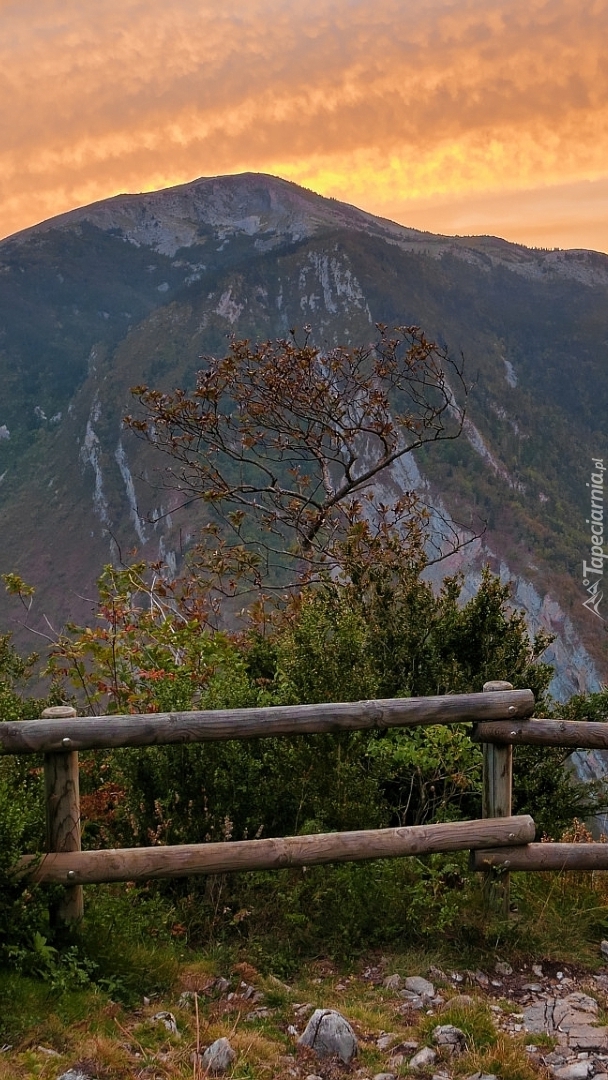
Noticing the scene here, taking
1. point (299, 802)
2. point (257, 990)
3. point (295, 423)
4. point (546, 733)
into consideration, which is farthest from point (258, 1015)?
point (295, 423)

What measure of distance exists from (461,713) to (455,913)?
1034 millimetres

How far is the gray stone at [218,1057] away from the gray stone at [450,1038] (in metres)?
0.89

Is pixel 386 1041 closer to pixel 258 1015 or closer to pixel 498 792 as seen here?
pixel 258 1015

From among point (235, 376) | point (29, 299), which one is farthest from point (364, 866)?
point (29, 299)

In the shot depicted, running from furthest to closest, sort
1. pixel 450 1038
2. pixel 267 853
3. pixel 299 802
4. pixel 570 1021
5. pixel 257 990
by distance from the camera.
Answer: pixel 299 802
pixel 267 853
pixel 257 990
pixel 570 1021
pixel 450 1038

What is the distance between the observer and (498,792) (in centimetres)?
505

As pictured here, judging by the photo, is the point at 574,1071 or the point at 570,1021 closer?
the point at 574,1071

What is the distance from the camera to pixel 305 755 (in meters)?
5.23

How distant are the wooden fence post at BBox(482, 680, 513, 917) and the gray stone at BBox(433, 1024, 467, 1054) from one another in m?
1.05

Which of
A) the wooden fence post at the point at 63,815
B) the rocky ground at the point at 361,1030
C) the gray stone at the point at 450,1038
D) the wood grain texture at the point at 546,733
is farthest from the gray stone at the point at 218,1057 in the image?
the wood grain texture at the point at 546,733

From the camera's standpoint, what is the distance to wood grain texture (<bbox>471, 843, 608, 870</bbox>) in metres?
5.00

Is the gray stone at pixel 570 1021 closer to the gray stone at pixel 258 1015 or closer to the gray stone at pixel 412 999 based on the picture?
the gray stone at pixel 412 999

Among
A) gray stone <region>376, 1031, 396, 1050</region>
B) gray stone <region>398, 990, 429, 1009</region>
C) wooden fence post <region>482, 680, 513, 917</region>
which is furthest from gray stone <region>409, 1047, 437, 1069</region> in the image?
wooden fence post <region>482, 680, 513, 917</region>

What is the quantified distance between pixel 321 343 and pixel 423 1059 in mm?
118018
